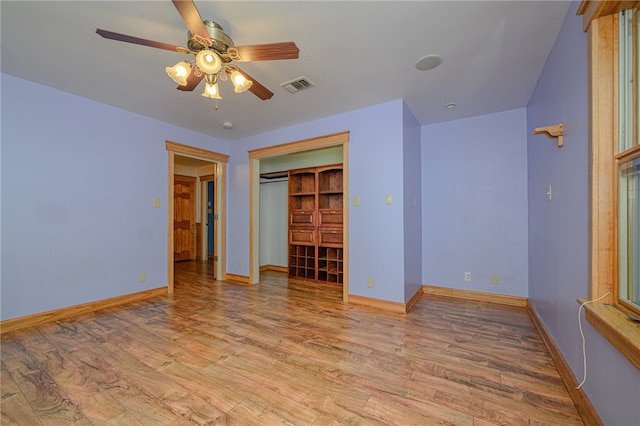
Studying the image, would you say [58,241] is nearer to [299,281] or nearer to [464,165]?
[299,281]

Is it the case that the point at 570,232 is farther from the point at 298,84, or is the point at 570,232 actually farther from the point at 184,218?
the point at 184,218

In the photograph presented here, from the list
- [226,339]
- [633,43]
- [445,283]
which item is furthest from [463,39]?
[226,339]

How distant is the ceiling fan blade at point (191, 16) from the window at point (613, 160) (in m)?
2.09

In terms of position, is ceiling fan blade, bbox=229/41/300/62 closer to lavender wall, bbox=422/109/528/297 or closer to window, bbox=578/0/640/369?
window, bbox=578/0/640/369

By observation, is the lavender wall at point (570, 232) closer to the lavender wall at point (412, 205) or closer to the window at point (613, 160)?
the window at point (613, 160)

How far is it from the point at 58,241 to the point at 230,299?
2011mm

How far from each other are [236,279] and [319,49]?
382 cm

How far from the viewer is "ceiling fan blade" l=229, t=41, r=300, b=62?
158 cm

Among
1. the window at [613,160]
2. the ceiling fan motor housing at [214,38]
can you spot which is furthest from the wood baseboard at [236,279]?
the window at [613,160]

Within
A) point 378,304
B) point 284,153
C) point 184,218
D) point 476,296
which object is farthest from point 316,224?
point 184,218

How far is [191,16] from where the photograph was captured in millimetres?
1395

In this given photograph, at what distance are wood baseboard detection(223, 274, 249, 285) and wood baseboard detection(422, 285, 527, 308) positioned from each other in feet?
9.66

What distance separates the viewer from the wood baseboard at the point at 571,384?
Result: 4.21ft

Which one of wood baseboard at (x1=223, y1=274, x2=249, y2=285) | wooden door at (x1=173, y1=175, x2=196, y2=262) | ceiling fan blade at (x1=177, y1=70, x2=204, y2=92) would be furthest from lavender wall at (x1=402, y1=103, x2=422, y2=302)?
wooden door at (x1=173, y1=175, x2=196, y2=262)
